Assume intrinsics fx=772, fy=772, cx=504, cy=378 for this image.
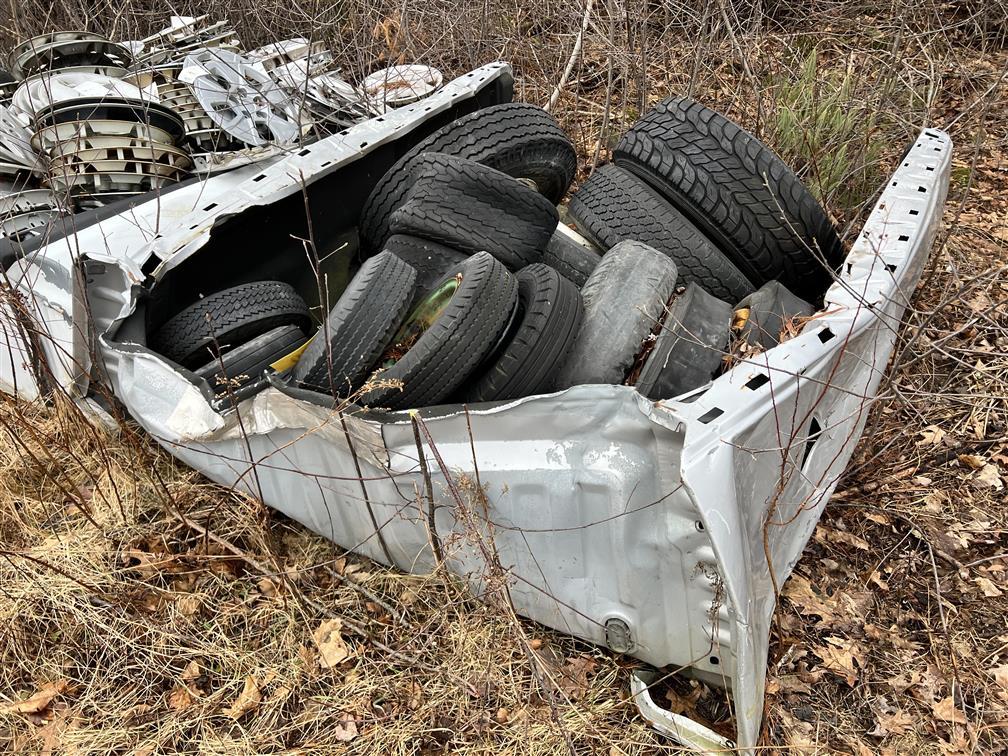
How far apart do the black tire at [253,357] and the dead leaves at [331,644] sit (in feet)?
2.76

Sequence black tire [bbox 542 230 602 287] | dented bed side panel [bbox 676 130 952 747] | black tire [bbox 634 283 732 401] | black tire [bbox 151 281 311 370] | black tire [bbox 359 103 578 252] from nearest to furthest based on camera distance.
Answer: dented bed side panel [bbox 676 130 952 747] → black tire [bbox 634 283 732 401] → black tire [bbox 151 281 311 370] → black tire [bbox 359 103 578 252] → black tire [bbox 542 230 602 287]

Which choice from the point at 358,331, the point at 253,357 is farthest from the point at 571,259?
the point at 253,357

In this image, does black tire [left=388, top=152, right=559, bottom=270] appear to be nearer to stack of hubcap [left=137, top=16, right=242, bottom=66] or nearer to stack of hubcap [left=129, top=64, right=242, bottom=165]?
stack of hubcap [left=129, top=64, right=242, bottom=165]

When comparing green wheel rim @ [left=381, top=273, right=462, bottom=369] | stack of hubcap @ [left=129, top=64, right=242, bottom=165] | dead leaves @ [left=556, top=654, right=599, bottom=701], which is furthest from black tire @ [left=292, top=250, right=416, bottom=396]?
stack of hubcap @ [left=129, top=64, right=242, bottom=165]

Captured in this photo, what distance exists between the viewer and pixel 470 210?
2.85m

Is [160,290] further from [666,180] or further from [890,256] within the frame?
[890,256]

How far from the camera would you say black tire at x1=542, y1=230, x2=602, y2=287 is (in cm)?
317

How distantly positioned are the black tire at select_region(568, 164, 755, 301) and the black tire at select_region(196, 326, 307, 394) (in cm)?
125

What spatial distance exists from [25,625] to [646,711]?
6.53 feet

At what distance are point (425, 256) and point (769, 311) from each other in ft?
4.03

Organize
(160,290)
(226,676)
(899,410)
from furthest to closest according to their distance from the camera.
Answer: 1. (899,410)
2. (160,290)
3. (226,676)

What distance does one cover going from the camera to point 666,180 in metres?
3.02

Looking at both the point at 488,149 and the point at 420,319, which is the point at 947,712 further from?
the point at 488,149

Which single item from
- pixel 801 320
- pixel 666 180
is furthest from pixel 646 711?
pixel 666 180
